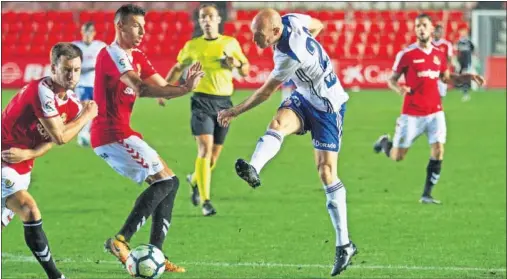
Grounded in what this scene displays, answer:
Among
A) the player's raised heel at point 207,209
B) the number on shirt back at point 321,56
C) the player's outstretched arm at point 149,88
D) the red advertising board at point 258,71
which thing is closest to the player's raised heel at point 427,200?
the player's raised heel at point 207,209

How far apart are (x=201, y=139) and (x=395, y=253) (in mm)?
3244

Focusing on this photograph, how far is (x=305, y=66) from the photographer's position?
9125 millimetres

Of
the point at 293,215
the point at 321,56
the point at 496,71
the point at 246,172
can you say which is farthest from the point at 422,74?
the point at 496,71

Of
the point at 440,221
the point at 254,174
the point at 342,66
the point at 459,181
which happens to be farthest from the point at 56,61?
the point at 342,66

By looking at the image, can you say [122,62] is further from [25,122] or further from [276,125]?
[276,125]

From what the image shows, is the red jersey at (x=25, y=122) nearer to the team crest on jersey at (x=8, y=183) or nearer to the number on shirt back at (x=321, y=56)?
the team crest on jersey at (x=8, y=183)

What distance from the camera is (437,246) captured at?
36.8 ft

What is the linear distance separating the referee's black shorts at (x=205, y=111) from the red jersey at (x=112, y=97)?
11.3 ft

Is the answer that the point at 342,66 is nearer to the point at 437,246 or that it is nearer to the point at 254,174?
the point at 437,246

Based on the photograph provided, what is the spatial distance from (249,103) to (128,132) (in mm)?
1282

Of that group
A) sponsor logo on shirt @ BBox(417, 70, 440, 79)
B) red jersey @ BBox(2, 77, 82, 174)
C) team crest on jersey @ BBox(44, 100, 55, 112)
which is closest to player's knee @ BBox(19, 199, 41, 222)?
red jersey @ BBox(2, 77, 82, 174)

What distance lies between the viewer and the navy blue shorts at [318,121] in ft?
30.8

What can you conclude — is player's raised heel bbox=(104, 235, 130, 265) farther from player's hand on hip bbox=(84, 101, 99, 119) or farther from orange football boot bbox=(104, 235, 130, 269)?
player's hand on hip bbox=(84, 101, 99, 119)

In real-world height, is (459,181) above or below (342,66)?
above
